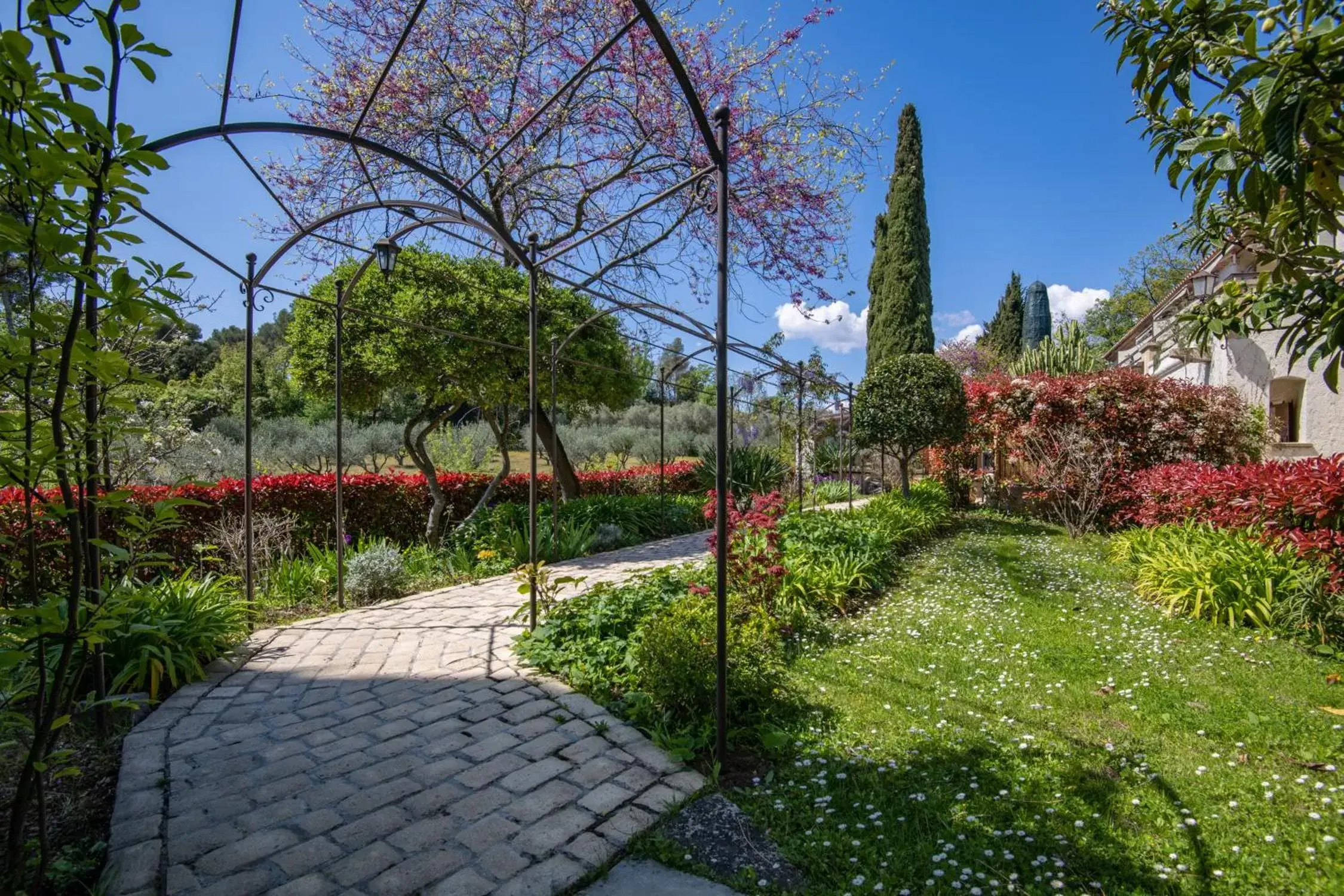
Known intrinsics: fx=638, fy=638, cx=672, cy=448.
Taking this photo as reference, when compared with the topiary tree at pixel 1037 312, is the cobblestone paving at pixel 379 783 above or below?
below

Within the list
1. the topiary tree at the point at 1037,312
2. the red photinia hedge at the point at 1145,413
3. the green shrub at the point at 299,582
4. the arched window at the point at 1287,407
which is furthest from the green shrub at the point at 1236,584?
the topiary tree at the point at 1037,312

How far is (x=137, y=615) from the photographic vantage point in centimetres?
333

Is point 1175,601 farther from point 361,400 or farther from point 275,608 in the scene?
point 361,400

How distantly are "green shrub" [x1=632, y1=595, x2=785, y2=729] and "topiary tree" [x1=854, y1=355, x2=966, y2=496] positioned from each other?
686cm

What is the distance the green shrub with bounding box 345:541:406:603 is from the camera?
5.21 meters

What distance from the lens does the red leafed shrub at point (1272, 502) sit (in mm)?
4332

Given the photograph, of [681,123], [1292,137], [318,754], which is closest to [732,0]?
[681,123]

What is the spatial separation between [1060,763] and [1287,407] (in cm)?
1316

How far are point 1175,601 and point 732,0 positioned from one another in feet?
22.0

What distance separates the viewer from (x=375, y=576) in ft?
17.4

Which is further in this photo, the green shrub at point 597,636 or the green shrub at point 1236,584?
the green shrub at point 1236,584

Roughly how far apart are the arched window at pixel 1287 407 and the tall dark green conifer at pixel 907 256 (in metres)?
6.74

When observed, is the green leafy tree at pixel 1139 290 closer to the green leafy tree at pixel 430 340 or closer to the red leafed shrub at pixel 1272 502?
the red leafed shrub at pixel 1272 502

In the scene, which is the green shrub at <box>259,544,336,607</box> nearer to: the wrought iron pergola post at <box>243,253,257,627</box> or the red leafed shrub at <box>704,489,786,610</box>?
the wrought iron pergola post at <box>243,253,257,627</box>
